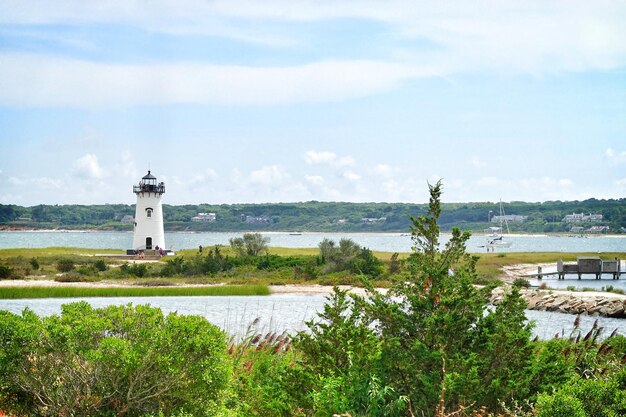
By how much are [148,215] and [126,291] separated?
31.2 meters

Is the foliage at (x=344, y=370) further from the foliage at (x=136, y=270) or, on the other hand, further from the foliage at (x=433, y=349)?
the foliage at (x=136, y=270)

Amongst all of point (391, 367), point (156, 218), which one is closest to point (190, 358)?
point (391, 367)

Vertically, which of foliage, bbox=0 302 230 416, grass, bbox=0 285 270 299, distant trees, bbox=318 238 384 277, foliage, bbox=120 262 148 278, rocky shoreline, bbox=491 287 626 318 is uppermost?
foliage, bbox=0 302 230 416

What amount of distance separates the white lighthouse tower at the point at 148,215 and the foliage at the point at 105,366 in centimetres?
6644

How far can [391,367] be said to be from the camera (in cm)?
749

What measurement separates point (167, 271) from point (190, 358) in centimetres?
4804

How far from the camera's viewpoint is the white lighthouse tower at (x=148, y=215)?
74812 mm

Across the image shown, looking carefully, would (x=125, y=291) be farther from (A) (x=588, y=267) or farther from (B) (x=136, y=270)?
(A) (x=588, y=267)

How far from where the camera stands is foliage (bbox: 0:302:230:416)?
879cm

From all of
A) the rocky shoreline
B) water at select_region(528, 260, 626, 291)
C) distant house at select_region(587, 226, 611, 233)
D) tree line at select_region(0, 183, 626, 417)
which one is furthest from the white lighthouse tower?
distant house at select_region(587, 226, 611, 233)

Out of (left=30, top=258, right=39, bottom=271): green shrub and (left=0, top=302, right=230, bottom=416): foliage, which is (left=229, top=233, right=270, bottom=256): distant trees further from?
(left=0, top=302, right=230, bottom=416): foliage

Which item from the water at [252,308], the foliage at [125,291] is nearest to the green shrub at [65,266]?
the foliage at [125,291]

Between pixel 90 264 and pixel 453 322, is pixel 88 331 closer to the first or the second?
pixel 453 322

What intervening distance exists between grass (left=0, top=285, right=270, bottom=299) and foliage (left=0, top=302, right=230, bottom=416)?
34.8 m
